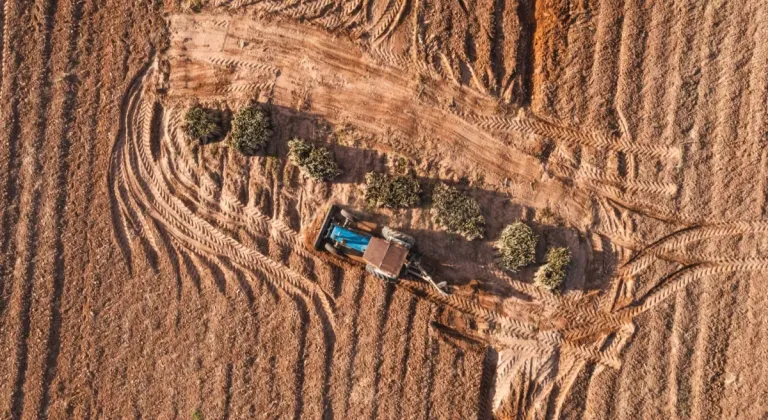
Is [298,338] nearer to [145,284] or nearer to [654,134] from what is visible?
[145,284]

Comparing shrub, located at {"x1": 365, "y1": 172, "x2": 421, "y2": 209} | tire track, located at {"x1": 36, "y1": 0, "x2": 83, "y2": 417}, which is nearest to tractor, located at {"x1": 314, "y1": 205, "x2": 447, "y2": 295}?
shrub, located at {"x1": 365, "y1": 172, "x2": 421, "y2": 209}

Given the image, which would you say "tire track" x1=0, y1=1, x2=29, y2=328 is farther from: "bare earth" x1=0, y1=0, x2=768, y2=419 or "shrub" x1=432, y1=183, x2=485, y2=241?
"shrub" x1=432, y1=183, x2=485, y2=241

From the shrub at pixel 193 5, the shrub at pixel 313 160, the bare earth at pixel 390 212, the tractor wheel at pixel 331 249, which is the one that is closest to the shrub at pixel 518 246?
the bare earth at pixel 390 212

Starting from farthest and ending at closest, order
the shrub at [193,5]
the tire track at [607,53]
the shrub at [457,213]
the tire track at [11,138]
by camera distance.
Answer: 1. the shrub at [193,5]
2. the tire track at [11,138]
3. the tire track at [607,53]
4. the shrub at [457,213]

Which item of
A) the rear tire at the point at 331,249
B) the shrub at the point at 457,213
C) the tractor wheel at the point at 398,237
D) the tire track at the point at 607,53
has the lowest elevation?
the rear tire at the point at 331,249

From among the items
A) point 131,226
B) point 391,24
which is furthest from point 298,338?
point 391,24

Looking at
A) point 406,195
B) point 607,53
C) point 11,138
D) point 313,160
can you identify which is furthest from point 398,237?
point 11,138

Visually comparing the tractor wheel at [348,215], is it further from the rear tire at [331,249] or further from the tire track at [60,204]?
the tire track at [60,204]
